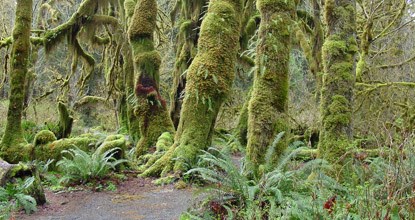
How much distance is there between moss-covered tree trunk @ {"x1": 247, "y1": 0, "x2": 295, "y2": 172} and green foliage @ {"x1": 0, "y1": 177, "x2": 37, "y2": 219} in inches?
146

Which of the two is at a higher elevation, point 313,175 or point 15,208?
point 313,175

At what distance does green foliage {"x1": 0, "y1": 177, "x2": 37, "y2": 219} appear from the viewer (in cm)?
684

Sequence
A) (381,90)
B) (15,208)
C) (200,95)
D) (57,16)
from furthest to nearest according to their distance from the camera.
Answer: (57,16) < (381,90) < (200,95) < (15,208)

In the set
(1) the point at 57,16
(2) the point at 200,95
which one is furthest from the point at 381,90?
(1) the point at 57,16

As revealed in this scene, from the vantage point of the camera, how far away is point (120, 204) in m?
7.32

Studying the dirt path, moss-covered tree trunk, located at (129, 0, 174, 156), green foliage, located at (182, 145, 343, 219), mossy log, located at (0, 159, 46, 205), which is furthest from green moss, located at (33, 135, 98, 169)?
green foliage, located at (182, 145, 343, 219)

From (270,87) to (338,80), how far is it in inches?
46.4

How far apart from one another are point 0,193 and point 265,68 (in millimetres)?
4892

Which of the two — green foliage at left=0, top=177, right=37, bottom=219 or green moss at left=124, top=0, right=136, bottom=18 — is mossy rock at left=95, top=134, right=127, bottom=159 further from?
green moss at left=124, top=0, right=136, bottom=18

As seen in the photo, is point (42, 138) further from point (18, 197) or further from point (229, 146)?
point (229, 146)

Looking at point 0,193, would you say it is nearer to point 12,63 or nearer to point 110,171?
point 110,171

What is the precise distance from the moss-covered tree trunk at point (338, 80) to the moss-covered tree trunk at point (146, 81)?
5.78m

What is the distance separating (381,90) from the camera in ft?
44.8

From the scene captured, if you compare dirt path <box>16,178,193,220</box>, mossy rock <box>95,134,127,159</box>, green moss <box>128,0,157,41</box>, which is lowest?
dirt path <box>16,178,193,220</box>
